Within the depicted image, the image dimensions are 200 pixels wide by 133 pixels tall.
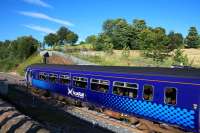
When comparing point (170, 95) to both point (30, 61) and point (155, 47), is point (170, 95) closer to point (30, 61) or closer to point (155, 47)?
point (155, 47)

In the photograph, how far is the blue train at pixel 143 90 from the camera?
15688 mm

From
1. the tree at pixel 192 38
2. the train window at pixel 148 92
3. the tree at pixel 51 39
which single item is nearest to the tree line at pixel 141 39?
the tree at pixel 192 38

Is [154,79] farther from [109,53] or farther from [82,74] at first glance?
[109,53]

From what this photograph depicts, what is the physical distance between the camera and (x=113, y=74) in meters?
21.1

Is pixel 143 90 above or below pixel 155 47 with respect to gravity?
below

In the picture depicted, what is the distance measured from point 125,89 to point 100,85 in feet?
9.53

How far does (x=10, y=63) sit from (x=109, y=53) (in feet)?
82.3

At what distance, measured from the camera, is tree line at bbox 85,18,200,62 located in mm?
76588

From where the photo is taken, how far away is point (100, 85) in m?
22.4

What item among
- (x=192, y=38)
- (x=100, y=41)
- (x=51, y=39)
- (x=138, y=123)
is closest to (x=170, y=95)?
(x=138, y=123)

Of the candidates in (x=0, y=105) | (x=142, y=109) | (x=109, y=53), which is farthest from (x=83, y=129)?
(x=109, y=53)

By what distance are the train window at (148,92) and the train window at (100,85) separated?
360cm

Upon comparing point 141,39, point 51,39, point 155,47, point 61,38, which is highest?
point 61,38

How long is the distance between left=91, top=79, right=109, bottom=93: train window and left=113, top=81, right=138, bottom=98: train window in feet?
2.88
